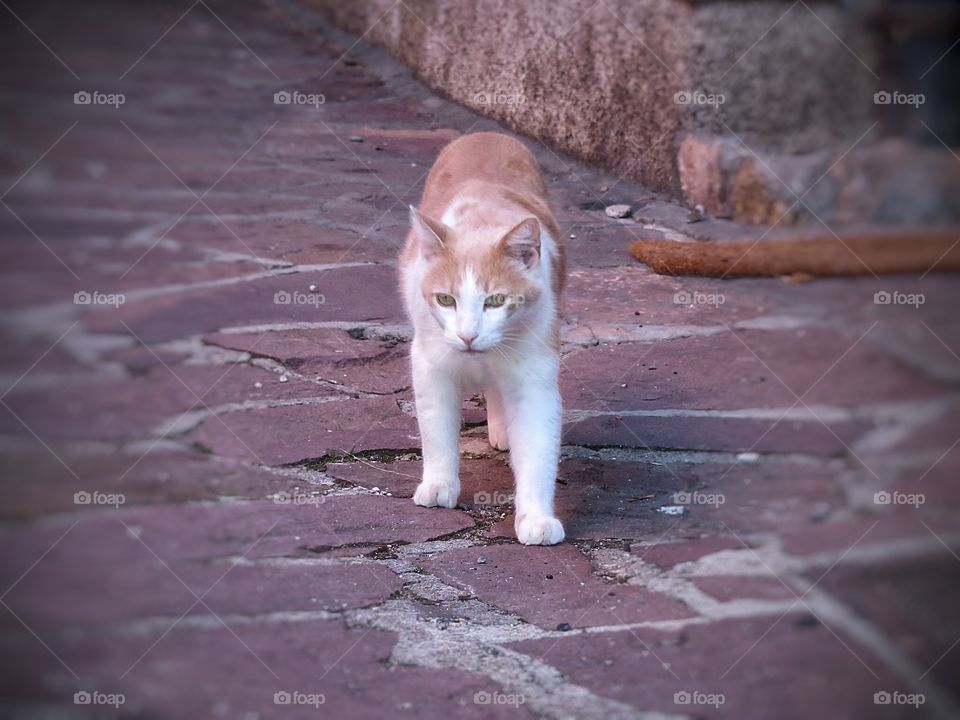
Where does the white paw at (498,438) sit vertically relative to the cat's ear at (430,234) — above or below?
below

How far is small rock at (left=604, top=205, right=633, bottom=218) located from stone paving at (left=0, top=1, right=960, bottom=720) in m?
0.55

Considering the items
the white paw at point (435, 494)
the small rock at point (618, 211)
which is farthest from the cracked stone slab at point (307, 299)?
the small rock at point (618, 211)

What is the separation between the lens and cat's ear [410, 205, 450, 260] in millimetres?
2221

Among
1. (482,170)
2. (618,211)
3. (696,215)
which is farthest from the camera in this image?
(618,211)

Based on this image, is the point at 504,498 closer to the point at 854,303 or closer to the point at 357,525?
the point at 357,525

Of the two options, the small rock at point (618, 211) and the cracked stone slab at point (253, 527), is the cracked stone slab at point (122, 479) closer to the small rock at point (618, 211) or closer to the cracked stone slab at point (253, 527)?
the cracked stone slab at point (253, 527)

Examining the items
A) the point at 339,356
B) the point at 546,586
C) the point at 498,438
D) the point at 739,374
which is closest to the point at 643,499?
the point at 546,586

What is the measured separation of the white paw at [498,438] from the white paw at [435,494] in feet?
1.36

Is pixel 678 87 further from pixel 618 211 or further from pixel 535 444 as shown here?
pixel 535 444

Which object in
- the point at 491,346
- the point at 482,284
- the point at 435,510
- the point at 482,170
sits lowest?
the point at 435,510

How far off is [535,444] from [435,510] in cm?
29

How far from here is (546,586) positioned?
6.03ft

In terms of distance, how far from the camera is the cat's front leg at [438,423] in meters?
2.24

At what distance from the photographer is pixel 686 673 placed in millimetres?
1173
